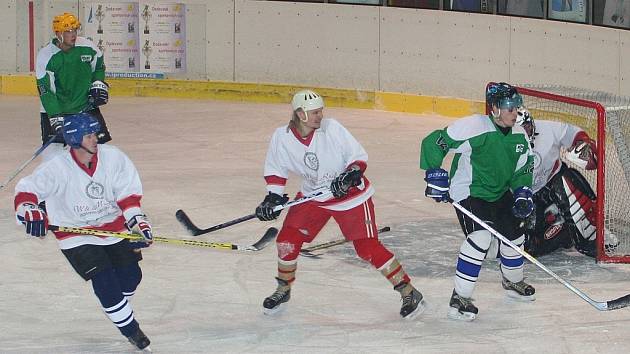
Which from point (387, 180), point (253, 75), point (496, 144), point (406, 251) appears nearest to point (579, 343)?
point (496, 144)

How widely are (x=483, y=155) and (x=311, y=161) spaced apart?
0.74m

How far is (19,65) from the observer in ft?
44.0

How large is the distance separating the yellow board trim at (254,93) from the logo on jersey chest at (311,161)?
585 cm

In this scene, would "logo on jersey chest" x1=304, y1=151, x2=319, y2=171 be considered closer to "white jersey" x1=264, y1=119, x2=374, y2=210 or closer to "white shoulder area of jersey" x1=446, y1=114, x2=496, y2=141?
"white jersey" x1=264, y1=119, x2=374, y2=210

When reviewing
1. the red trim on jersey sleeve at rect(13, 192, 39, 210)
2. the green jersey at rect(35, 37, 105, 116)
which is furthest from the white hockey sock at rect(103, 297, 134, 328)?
the green jersey at rect(35, 37, 105, 116)

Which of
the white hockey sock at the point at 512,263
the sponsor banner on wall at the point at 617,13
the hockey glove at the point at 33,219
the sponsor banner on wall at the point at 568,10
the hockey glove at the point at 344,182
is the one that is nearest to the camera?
the hockey glove at the point at 33,219

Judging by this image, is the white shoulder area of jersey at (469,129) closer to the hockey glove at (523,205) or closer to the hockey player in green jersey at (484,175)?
the hockey player in green jersey at (484,175)

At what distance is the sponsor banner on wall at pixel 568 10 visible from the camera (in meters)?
11.1

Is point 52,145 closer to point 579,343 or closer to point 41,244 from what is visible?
point 41,244

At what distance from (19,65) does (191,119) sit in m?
2.39

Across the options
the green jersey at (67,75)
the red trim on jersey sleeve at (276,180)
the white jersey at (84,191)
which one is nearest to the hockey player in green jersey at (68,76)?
the green jersey at (67,75)

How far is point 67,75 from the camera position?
8602 millimetres

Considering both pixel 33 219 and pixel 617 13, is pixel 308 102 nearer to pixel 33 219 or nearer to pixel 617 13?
pixel 33 219

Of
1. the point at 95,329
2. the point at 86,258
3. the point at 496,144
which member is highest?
the point at 496,144
